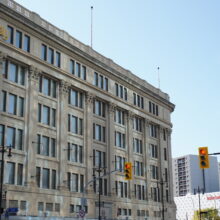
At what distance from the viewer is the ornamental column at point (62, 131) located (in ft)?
187

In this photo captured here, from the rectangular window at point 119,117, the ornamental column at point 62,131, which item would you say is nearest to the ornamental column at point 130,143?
the rectangular window at point 119,117

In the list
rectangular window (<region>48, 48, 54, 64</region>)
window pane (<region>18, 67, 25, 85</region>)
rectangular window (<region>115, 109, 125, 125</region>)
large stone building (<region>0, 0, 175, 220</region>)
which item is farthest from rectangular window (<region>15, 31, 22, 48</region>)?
rectangular window (<region>115, 109, 125, 125</region>)

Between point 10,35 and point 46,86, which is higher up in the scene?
point 10,35

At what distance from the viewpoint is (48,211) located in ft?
177

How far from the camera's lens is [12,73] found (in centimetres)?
5300

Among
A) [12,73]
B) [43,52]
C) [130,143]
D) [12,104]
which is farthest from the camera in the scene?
[130,143]

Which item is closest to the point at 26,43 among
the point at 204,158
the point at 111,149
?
the point at 111,149

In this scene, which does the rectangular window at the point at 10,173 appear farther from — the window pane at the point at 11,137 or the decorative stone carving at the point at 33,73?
the decorative stone carving at the point at 33,73

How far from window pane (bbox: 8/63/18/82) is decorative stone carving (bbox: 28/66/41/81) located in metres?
1.90

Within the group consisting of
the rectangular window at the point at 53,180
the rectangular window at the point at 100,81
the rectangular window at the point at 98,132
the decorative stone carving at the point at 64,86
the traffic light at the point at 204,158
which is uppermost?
the rectangular window at the point at 100,81

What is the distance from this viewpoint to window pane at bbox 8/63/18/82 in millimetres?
52525

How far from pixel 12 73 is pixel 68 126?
37.8 ft

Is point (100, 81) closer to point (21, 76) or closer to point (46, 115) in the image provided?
point (46, 115)

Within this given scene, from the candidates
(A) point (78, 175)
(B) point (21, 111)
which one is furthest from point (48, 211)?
(B) point (21, 111)
